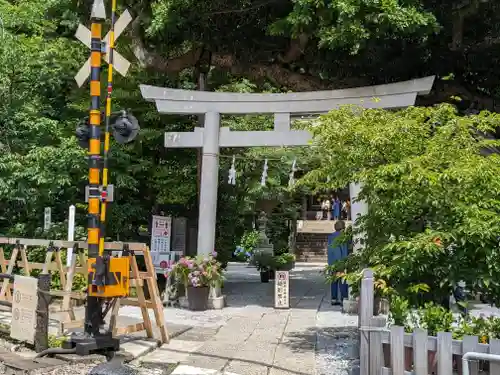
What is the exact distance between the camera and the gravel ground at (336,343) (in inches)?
266

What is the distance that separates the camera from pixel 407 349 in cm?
506

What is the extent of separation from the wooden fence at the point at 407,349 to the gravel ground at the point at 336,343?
583 millimetres

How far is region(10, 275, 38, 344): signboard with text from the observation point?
750 centimetres

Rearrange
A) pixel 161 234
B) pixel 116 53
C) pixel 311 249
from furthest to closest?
pixel 311 249 < pixel 161 234 < pixel 116 53

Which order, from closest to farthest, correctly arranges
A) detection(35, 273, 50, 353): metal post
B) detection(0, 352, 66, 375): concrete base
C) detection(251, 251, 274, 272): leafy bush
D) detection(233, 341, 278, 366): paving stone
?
1. detection(0, 352, 66, 375): concrete base
2. detection(233, 341, 278, 366): paving stone
3. detection(35, 273, 50, 353): metal post
4. detection(251, 251, 274, 272): leafy bush

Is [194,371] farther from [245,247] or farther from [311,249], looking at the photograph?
[311,249]

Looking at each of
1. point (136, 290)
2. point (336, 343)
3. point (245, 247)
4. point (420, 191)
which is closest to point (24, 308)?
point (136, 290)

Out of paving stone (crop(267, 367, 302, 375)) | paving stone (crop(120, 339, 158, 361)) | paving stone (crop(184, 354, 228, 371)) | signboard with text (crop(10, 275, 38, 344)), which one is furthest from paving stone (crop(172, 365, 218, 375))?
signboard with text (crop(10, 275, 38, 344))

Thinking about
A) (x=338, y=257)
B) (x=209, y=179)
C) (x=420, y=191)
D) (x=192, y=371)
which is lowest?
(x=192, y=371)

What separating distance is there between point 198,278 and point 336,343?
4130mm

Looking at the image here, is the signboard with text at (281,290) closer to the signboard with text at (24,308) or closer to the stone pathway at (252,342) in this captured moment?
the stone pathway at (252,342)

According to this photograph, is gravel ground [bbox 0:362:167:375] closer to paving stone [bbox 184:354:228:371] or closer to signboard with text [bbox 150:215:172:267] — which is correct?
paving stone [bbox 184:354:228:371]

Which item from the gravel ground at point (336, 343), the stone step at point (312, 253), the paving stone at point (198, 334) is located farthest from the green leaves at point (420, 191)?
the stone step at point (312, 253)

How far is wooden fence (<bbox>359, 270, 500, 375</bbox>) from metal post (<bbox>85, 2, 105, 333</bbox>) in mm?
3481
